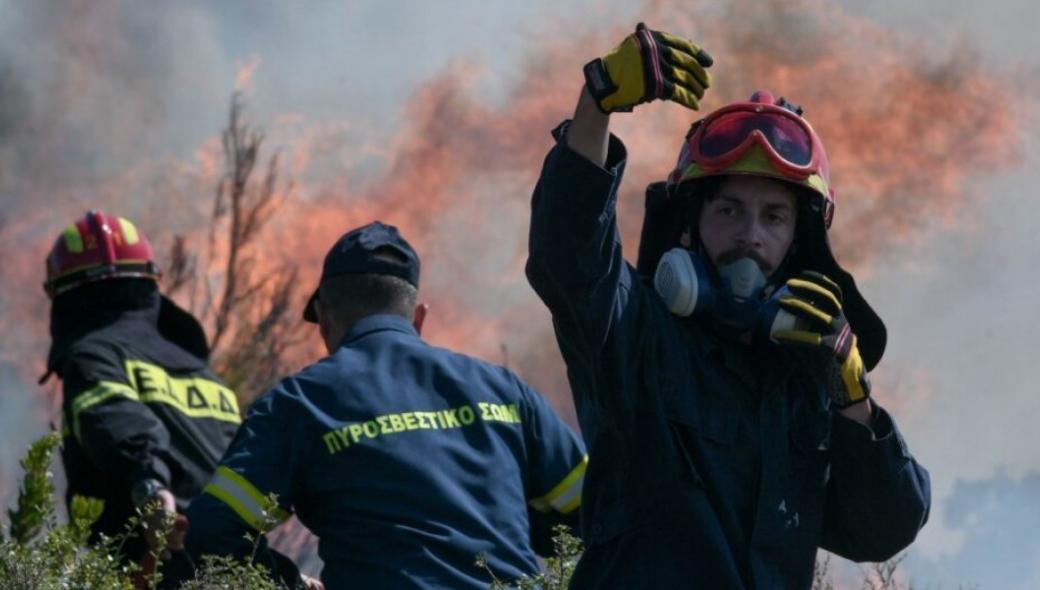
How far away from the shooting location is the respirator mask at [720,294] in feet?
11.8

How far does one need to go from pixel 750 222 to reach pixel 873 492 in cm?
56

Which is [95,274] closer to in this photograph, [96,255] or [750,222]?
[96,255]

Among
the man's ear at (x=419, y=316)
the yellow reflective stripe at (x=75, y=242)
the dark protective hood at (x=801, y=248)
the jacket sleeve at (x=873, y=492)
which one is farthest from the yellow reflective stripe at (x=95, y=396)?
the jacket sleeve at (x=873, y=492)

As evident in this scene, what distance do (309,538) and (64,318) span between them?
1178 centimetres

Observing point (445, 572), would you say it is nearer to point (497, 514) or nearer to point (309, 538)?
point (497, 514)

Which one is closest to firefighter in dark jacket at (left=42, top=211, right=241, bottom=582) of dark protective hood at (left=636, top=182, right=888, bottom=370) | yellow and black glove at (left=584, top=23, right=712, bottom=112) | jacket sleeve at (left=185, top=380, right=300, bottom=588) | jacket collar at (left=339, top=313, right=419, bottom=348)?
jacket collar at (left=339, top=313, right=419, bottom=348)

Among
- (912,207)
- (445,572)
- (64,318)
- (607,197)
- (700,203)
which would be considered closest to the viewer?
(607,197)

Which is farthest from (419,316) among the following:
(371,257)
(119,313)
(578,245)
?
(578,245)

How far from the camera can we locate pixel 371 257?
5.51 m

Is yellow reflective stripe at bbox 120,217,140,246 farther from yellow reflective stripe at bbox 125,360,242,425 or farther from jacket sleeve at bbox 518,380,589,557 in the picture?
jacket sleeve at bbox 518,380,589,557

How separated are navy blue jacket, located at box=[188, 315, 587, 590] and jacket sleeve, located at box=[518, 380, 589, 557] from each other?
0.09m

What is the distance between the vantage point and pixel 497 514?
5000mm

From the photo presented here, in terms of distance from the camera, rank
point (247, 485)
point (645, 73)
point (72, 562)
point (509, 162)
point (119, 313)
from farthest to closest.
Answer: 1. point (509, 162)
2. point (119, 313)
3. point (72, 562)
4. point (247, 485)
5. point (645, 73)

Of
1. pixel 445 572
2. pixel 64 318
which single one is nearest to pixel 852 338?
pixel 445 572
